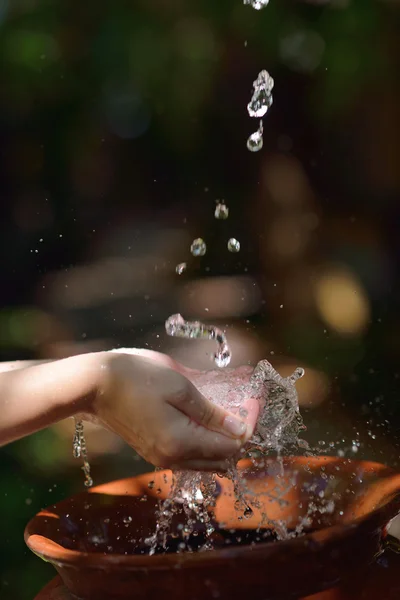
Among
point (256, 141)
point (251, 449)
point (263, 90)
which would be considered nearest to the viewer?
point (251, 449)

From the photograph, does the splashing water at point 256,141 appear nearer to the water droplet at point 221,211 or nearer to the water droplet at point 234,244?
the water droplet at point 221,211

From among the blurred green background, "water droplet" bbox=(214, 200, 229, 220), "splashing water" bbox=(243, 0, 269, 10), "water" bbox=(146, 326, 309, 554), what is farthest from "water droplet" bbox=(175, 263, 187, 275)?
"water" bbox=(146, 326, 309, 554)

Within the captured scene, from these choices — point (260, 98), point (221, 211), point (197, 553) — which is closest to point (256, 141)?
point (260, 98)

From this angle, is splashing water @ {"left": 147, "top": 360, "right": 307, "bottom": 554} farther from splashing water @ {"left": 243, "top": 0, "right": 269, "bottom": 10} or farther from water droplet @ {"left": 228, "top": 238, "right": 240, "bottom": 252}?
splashing water @ {"left": 243, "top": 0, "right": 269, "bottom": 10}

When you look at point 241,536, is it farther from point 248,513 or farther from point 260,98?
point 260,98

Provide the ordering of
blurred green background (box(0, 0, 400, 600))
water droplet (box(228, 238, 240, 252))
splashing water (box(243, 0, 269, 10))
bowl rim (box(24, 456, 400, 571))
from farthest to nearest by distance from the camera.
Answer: blurred green background (box(0, 0, 400, 600)), splashing water (box(243, 0, 269, 10)), water droplet (box(228, 238, 240, 252)), bowl rim (box(24, 456, 400, 571))

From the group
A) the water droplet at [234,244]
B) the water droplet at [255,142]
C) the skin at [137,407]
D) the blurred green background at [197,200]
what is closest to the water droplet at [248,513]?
the skin at [137,407]

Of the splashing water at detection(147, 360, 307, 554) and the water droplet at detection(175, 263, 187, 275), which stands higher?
the splashing water at detection(147, 360, 307, 554)
